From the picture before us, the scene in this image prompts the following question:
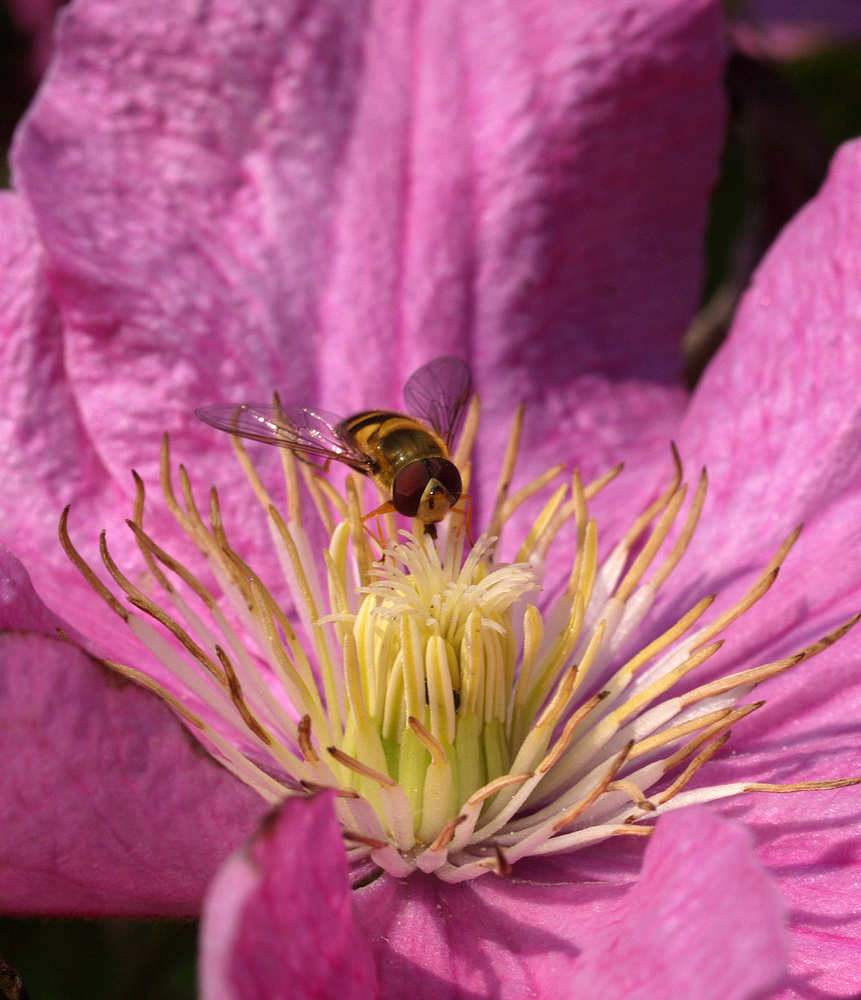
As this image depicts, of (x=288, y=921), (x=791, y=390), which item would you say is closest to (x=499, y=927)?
(x=288, y=921)

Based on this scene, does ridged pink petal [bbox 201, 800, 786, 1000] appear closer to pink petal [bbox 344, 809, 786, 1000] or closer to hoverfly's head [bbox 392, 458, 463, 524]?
pink petal [bbox 344, 809, 786, 1000]

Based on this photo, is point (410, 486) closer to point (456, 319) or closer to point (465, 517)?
point (465, 517)

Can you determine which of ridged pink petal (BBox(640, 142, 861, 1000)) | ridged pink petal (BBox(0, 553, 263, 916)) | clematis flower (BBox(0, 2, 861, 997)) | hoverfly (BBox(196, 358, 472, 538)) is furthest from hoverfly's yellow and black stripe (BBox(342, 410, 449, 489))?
ridged pink petal (BBox(0, 553, 263, 916))

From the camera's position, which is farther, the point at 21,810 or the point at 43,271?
the point at 43,271

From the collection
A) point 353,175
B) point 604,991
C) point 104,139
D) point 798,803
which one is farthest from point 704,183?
point 604,991

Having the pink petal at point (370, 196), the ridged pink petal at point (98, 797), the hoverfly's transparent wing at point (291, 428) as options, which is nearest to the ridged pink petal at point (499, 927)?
the ridged pink petal at point (98, 797)

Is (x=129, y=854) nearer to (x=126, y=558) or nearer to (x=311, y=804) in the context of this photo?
(x=311, y=804)
